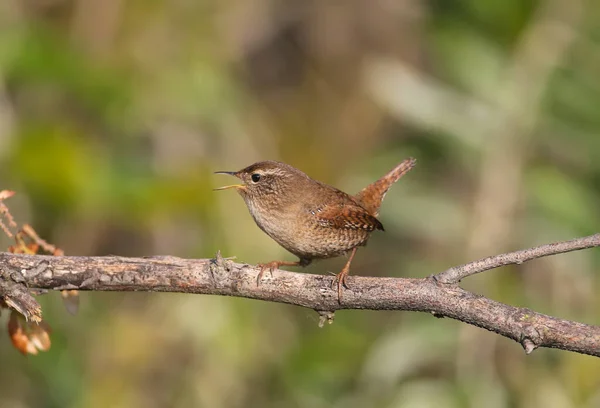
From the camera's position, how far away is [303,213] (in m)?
3.84

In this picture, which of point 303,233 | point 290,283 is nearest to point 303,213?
point 303,233

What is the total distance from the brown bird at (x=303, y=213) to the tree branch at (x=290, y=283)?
29.5 inches

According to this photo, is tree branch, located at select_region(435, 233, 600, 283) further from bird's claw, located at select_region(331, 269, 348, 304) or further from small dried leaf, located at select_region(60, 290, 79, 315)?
small dried leaf, located at select_region(60, 290, 79, 315)

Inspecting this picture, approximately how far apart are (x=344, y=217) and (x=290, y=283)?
3.15 ft

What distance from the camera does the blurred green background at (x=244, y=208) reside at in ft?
15.8

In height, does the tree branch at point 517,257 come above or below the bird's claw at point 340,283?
below

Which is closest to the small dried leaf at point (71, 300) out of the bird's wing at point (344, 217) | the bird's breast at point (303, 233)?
the bird's breast at point (303, 233)

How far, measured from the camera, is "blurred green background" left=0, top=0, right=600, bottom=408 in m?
4.82

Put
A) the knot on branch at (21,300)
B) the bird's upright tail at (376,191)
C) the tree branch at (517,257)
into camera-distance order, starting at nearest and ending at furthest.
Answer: the tree branch at (517,257) < the knot on branch at (21,300) < the bird's upright tail at (376,191)

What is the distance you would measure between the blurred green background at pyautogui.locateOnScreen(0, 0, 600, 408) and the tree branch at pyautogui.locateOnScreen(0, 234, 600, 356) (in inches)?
74.7

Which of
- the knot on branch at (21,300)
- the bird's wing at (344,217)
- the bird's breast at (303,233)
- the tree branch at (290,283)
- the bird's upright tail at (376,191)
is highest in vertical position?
the bird's upright tail at (376,191)

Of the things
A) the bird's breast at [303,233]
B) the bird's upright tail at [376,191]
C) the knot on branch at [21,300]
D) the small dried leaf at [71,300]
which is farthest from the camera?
the bird's upright tail at [376,191]

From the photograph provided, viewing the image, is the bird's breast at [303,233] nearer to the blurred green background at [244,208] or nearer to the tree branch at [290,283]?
the tree branch at [290,283]

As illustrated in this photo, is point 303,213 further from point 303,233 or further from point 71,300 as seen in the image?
point 71,300
